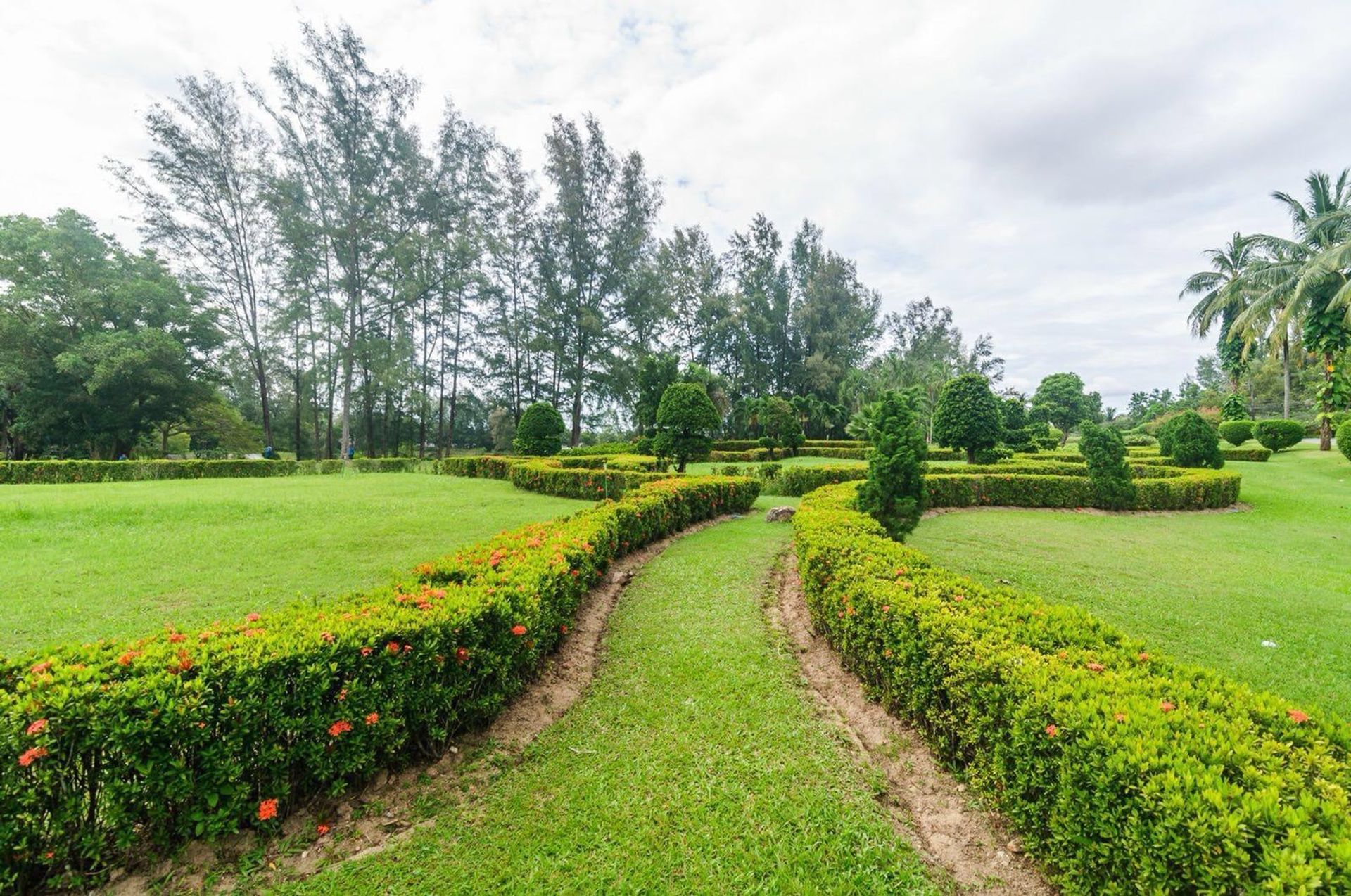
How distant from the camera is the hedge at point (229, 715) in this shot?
1888 mm

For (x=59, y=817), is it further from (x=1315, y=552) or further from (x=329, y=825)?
(x=1315, y=552)

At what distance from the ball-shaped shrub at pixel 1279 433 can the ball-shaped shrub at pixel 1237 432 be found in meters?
1.41

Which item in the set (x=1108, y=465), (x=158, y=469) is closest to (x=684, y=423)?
(x=1108, y=465)

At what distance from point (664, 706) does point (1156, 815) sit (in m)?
2.51

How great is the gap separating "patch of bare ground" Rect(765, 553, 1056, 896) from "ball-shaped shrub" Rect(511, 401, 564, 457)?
1602cm

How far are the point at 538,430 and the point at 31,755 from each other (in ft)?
57.1

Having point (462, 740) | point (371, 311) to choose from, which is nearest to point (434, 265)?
point (371, 311)

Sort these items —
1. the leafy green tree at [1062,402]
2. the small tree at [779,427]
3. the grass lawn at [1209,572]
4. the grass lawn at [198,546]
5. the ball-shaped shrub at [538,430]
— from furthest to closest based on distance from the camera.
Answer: the leafy green tree at [1062,402], the small tree at [779,427], the ball-shaped shrub at [538,430], the grass lawn at [198,546], the grass lawn at [1209,572]

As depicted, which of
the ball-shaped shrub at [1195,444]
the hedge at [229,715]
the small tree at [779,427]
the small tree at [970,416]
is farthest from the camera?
the small tree at [779,427]

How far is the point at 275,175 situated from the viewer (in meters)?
22.5

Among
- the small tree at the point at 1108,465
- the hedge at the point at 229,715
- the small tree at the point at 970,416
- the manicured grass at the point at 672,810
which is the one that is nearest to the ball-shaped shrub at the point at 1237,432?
the small tree at the point at 970,416

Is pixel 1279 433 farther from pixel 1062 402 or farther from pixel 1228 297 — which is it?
pixel 1062 402

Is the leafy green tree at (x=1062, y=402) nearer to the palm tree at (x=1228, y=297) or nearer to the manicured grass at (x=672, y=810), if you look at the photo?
the palm tree at (x=1228, y=297)

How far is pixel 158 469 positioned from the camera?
51.7 ft
